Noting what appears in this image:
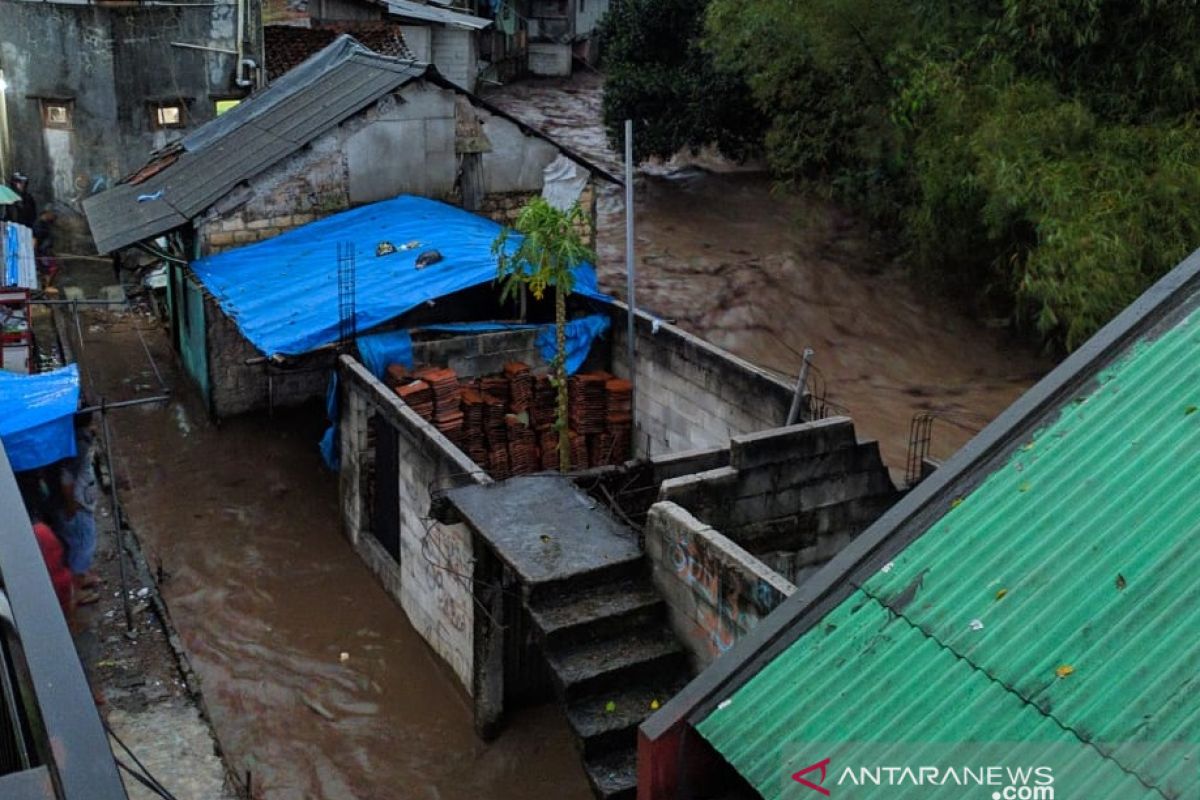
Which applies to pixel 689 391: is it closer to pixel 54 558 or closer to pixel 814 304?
pixel 54 558

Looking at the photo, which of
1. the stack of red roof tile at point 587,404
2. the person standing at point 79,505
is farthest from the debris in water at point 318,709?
the stack of red roof tile at point 587,404

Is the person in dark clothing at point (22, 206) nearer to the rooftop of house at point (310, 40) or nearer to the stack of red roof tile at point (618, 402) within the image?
the rooftop of house at point (310, 40)

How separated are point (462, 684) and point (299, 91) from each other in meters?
11.2

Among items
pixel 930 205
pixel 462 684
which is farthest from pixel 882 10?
pixel 462 684

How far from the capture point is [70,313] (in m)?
22.7

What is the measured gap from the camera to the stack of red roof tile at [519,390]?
1513cm

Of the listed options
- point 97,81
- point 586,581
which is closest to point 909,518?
point 586,581

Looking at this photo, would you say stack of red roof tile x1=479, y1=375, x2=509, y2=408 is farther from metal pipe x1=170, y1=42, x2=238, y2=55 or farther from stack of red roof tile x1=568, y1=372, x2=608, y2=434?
metal pipe x1=170, y1=42, x2=238, y2=55

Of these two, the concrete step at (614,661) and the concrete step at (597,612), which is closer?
the concrete step at (614,661)

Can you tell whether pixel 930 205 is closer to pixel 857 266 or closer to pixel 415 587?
pixel 857 266

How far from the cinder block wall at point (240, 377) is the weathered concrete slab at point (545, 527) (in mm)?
6737

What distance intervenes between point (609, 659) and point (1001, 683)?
12.4 ft

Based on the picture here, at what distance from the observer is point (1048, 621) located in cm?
584

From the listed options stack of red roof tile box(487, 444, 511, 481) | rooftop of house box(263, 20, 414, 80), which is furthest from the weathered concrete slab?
rooftop of house box(263, 20, 414, 80)
